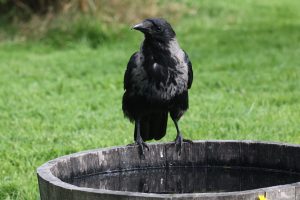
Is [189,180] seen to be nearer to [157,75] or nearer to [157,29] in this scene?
[157,75]

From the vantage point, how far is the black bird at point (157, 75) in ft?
15.3

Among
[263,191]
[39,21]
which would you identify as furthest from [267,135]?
[39,21]

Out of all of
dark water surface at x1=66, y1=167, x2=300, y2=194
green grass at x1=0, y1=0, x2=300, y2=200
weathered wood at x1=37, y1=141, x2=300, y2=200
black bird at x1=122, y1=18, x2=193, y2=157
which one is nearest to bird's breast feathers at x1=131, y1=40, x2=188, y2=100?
black bird at x1=122, y1=18, x2=193, y2=157

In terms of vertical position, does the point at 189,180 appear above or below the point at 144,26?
below

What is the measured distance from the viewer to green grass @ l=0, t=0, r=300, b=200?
6703mm

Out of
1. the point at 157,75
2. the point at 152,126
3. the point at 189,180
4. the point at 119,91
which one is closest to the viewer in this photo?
the point at 189,180

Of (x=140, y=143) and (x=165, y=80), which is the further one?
(x=165, y=80)

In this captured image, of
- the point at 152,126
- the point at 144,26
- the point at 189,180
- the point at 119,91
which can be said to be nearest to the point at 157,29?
the point at 144,26

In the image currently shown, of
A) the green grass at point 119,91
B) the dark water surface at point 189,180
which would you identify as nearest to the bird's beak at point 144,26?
the dark water surface at point 189,180

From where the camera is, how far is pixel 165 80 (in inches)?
183

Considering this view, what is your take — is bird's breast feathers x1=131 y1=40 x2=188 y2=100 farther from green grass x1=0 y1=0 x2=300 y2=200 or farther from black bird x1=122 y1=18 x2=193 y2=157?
green grass x1=0 y1=0 x2=300 y2=200

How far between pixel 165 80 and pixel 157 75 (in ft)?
0.18

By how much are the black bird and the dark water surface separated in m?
0.23

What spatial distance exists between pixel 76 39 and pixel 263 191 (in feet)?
29.4
